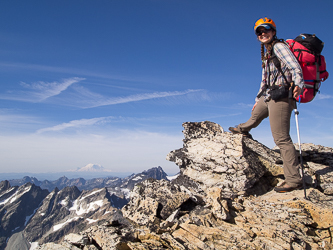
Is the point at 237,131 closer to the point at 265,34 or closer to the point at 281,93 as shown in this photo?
the point at 281,93

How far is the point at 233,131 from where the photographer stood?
13438mm

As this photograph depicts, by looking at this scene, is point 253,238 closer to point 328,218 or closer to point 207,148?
point 328,218

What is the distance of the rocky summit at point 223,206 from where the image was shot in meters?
7.13

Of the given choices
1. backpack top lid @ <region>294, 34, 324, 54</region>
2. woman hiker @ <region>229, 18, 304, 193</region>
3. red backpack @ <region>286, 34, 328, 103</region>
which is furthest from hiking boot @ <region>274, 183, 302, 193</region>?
backpack top lid @ <region>294, 34, 324, 54</region>

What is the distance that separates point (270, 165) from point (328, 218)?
397 cm

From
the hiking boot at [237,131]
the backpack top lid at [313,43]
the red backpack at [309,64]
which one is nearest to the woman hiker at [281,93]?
the red backpack at [309,64]

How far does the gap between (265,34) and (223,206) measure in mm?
7885

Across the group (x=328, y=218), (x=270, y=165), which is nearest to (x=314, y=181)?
(x=270, y=165)

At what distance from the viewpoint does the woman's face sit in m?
9.05

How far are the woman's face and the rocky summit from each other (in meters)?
5.66

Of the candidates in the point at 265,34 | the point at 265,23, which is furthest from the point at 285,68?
the point at 265,23

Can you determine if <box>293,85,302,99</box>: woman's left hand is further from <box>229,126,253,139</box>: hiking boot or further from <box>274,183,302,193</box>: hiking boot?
<box>229,126,253,139</box>: hiking boot

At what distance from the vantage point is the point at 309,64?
27.9ft

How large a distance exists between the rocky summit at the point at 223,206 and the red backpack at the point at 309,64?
455cm
